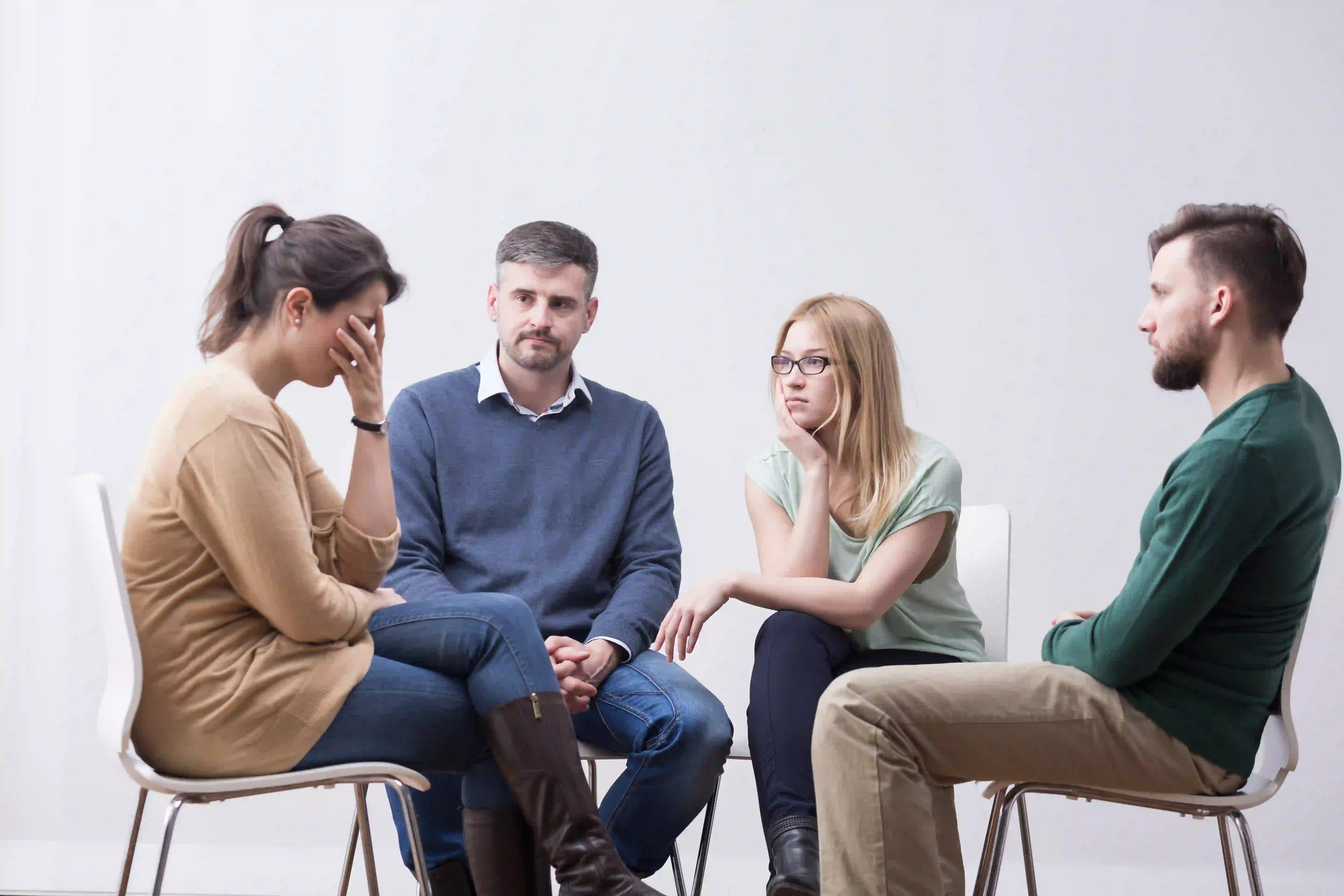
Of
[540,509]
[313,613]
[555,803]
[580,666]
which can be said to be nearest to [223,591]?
[313,613]

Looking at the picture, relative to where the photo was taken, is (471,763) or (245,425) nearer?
(245,425)

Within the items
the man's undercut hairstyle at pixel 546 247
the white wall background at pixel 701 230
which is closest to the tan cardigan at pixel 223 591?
the man's undercut hairstyle at pixel 546 247

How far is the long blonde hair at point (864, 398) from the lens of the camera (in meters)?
2.07

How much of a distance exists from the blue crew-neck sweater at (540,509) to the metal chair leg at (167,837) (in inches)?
23.6

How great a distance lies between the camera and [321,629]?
1548mm

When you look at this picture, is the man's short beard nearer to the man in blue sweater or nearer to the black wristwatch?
the man in blue sweater

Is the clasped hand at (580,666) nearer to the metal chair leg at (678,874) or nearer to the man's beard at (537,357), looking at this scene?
the metal chair leg at (678,874)

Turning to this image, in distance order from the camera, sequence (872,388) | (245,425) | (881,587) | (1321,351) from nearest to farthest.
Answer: (245,425) → (881,587) → (872,388) → (1321,351)

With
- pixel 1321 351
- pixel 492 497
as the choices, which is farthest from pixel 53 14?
pixel 1321 351

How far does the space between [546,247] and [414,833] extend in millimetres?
1074

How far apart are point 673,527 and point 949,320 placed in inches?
45.0

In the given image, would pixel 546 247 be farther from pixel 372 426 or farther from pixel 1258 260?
pixel 1258 260

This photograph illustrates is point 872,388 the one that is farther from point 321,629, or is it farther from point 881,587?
point 321,629

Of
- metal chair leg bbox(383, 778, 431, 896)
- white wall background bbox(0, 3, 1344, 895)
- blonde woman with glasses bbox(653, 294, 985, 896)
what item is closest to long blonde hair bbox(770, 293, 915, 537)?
blonde woman with glasses bbox(653, 294, 985, 896)
